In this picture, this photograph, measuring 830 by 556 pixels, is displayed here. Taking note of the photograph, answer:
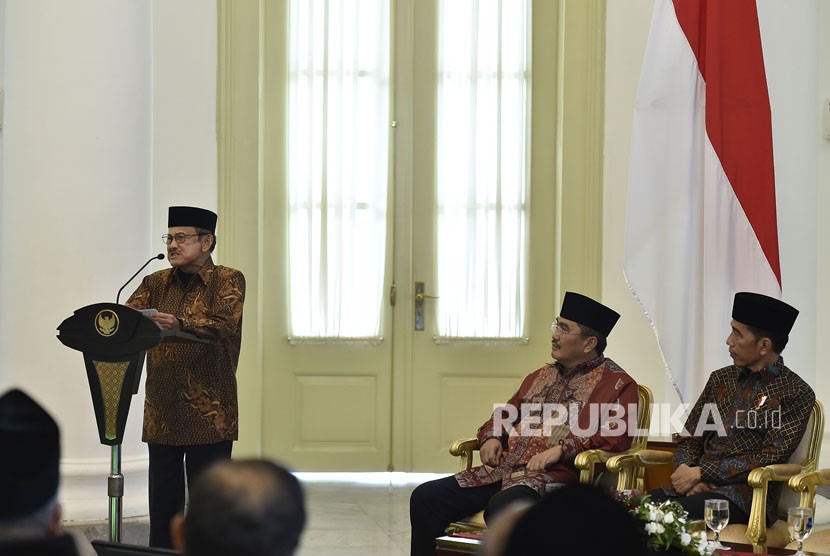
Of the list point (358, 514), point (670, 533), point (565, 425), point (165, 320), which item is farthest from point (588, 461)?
point (358, 514)

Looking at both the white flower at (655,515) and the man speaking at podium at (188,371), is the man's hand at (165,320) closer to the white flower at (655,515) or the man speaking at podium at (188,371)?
the man speaking at podium at (188,371)

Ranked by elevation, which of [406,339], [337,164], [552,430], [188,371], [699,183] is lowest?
Answer: [552,430]

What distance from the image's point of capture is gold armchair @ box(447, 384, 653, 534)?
13.7 feet

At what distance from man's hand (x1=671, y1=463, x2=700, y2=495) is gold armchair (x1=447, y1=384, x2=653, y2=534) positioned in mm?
168

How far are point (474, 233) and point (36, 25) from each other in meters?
2.80

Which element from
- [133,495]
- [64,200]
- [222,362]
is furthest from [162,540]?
[64,200]

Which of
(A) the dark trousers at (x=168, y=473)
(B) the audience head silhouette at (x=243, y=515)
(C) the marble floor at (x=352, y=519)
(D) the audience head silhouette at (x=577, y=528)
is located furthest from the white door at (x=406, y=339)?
(D) the audience head silhouette at (x=577, y=528)

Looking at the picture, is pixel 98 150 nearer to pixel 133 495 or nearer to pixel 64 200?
pixel 64 200

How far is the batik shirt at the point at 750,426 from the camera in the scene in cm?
409

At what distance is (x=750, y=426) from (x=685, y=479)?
32cm

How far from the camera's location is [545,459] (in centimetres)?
426

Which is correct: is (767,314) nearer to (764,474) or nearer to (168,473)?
(764,474)

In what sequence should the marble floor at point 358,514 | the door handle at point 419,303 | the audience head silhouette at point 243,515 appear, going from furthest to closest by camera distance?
1. the door handle at point 419,303
2. the marble floor at point 358,514
3. the audience head silhouette at point 243,515

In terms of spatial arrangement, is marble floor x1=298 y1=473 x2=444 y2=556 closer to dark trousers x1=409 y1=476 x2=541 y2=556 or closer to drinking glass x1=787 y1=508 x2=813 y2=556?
dark trousers x1=409 y1=476 x2=541 y2=556
